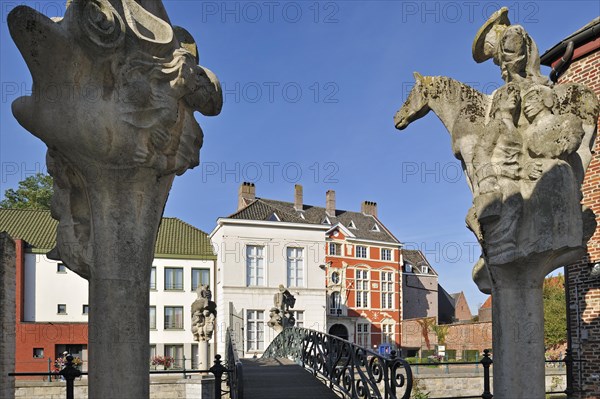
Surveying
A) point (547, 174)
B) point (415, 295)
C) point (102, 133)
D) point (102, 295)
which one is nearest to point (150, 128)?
point (102, 133)

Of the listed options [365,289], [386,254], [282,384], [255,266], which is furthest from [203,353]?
[386,254]

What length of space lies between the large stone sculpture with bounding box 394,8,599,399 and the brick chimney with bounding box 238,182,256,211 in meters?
39.5

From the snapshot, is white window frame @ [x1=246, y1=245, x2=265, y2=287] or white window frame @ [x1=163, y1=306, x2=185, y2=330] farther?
white window frame @ [x1=246, y1=245, x2=265, y2=287]

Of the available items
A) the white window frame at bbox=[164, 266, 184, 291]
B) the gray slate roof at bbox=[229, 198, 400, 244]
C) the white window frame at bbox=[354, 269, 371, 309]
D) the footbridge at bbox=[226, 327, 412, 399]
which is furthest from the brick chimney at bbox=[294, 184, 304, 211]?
the footbridge at bbox=[226, 327, 412, 399]

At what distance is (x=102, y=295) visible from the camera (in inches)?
129

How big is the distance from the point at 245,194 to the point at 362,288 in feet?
36.5

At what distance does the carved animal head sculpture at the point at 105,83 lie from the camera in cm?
319

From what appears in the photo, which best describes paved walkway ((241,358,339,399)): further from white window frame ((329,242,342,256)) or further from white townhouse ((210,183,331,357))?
white window frame ((329,242,342,256))

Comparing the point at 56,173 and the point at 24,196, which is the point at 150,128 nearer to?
the point at 56,173

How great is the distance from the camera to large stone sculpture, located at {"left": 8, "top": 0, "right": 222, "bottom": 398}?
10.5 feet

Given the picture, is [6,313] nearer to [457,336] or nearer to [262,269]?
[262,269]

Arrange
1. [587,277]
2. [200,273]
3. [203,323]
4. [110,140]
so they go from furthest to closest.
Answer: [200,273], [203,323], [587,277], [110,140]

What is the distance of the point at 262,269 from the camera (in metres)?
38.8

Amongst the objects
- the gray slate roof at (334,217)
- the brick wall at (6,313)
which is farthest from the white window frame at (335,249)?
the brick wall at (6,313)
